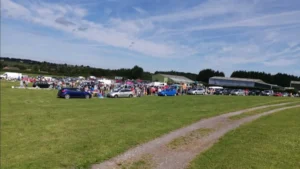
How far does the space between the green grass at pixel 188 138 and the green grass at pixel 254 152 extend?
3.51ft

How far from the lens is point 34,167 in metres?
9.76

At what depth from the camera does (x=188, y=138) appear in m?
13.0

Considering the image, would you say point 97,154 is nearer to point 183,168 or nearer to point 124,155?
point 124,155

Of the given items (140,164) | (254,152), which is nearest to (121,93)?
(254,152)

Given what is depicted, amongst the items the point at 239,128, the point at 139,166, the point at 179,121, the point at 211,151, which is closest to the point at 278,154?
the point at 211,151

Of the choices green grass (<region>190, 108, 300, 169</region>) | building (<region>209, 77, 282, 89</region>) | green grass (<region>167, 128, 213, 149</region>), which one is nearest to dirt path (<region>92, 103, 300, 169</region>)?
green grass (<region>167, 128, 213, 149</region>)

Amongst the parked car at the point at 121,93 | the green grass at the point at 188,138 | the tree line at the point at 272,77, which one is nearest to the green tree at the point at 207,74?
the tree line at the point at 272,77

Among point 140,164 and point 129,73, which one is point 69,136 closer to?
point 140,164

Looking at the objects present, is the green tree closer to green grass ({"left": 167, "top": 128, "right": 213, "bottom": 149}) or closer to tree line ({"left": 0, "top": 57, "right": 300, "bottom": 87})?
tree line ({"left": 0, "top": 57, "right": 300, "bottom": 87})

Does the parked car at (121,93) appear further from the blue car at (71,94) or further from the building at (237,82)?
the building at (237,82)

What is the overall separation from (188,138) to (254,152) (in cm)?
323

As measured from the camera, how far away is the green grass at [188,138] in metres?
11.6

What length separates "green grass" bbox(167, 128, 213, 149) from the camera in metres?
11.6

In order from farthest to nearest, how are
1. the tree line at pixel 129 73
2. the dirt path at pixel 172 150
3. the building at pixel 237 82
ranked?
the tree line at pixel 129 73
the building at pixel 237 82
the dirt path at pixel 172 150
